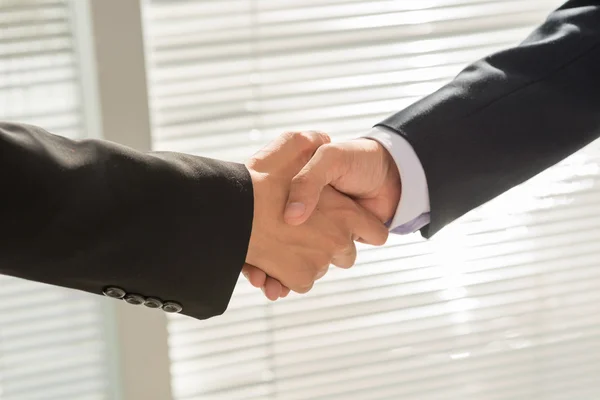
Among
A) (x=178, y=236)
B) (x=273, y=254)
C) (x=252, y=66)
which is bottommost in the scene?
(x=273, y=254)

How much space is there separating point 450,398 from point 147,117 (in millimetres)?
915

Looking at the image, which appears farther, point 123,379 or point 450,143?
point 123,379

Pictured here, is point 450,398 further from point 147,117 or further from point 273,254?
point 147,117

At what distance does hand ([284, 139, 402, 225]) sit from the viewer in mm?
1380

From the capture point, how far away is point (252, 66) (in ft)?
5.46

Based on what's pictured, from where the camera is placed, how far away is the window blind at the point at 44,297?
1547mm

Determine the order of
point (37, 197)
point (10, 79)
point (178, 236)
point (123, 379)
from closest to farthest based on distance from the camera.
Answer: point (37, 197) < point (178, 236) < point (10, 79) < point (123, 379)

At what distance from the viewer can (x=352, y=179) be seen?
57.0 inches

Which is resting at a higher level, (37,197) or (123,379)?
(37,197)

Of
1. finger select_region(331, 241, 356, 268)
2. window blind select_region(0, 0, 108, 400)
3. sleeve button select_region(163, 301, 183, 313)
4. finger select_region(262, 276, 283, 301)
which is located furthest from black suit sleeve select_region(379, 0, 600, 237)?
window blind select_region(0, 0, 108, 400)

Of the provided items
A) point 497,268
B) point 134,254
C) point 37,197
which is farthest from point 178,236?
point 497,268

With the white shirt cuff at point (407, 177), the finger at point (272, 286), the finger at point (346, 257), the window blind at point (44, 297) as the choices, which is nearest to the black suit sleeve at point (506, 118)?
the white shirt cuff at point (407, 177)

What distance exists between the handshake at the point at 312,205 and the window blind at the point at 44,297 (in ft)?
1.30

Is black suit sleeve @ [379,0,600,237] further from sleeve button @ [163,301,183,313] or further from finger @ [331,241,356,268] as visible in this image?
sleeve button @ [163,301,183,313]
